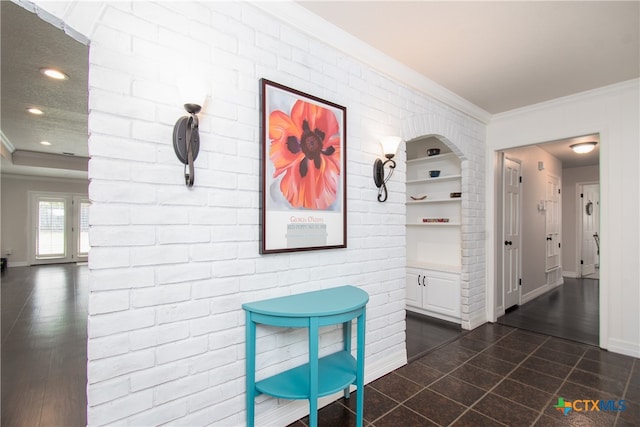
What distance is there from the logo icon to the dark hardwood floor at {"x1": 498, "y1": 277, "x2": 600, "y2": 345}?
1487mm

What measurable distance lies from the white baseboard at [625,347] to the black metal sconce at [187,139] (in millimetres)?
4069

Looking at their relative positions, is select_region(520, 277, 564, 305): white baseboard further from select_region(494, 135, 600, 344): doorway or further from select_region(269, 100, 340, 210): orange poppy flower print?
select_region(269, 100, 340, 210): orange poppy flower print

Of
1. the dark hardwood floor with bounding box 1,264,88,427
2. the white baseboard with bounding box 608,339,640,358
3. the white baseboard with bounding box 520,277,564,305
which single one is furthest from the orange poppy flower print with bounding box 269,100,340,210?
the white baseboard with bounding box 520,277,564,305

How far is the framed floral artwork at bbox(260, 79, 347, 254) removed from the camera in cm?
174

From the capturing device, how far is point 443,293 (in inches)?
144

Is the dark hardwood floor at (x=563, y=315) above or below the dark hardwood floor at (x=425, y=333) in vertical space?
below

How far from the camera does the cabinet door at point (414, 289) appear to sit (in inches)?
154

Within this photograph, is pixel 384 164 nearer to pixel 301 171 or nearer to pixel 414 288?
pixel 301 171

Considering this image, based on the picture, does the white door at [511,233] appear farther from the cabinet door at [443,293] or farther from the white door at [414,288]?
the white door at [414,288]

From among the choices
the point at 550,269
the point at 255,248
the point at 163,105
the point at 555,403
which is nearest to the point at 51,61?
the point at 163,105

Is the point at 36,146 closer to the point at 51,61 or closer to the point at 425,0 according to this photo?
the point at 51,61

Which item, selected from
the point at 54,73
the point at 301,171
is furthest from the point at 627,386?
the point at 54,73

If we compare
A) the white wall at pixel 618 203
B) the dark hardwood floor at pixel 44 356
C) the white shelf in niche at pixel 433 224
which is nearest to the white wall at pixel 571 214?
the white wall at pixel 618 203

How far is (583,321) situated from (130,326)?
493 cm
